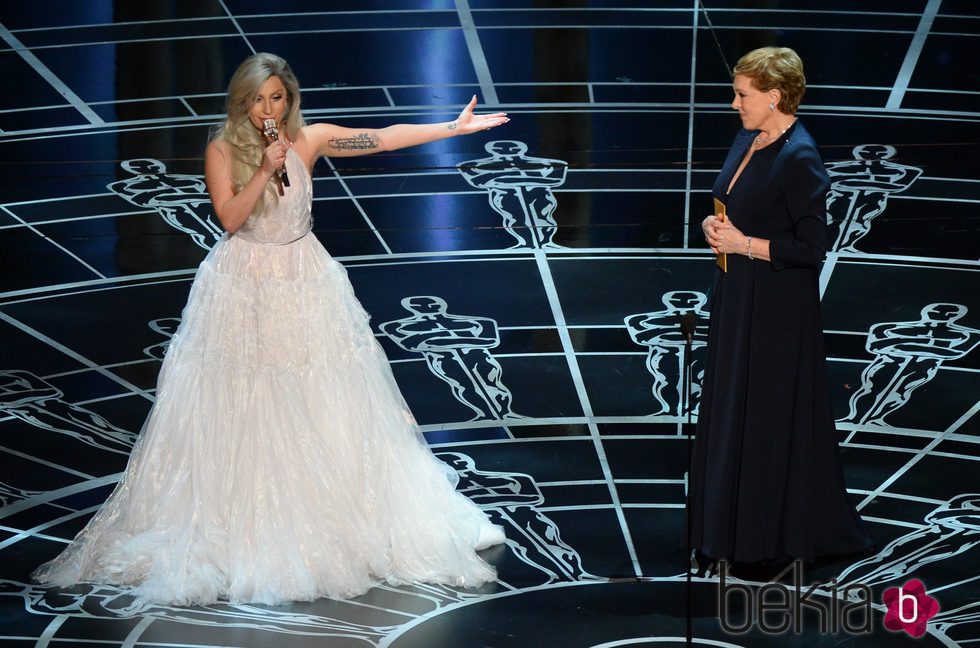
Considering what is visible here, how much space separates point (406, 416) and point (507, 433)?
1.01 meters

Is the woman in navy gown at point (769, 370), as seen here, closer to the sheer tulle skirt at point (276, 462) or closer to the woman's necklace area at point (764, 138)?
the woman's necklace area at point (764, 138)

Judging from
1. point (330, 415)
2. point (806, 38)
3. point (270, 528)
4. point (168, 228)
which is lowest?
point (270, 528)

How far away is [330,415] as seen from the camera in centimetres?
539

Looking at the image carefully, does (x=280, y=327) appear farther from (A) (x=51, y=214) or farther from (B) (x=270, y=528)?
(A) (x=51, y=214)

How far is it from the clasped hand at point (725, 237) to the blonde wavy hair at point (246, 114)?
55.5 inches

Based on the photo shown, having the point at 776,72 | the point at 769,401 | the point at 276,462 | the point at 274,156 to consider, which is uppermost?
the point at 776,72

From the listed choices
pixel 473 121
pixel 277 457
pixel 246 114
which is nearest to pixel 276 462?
pixel 277 457

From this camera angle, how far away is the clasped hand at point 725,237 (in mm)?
5125

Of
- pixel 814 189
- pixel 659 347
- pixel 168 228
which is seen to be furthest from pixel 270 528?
pixel 168 228

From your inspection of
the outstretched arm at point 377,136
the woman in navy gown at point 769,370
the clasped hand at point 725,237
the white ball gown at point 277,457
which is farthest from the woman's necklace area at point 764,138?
the white ball gown at point 277,457

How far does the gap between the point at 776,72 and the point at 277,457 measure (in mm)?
2019

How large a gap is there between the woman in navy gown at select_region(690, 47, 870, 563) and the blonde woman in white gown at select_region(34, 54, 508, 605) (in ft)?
2.82

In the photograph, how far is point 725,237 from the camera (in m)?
5.14

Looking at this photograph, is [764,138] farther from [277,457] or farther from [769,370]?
[277,457]
